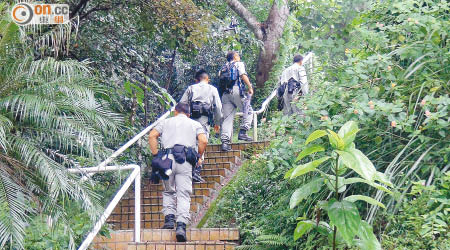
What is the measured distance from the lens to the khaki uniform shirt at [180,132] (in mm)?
8727

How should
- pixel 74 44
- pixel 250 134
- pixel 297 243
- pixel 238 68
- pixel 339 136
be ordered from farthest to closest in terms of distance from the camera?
pixel 250 134 < pixel 238 68 < pixel 74 44 < pixel 297 243 < pixel 339 136

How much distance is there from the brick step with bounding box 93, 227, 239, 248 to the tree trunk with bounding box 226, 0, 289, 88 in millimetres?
9090

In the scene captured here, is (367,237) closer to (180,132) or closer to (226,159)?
(180,132)

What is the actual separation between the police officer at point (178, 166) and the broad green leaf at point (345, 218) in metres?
3.96

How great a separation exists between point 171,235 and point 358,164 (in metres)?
A: 4.59

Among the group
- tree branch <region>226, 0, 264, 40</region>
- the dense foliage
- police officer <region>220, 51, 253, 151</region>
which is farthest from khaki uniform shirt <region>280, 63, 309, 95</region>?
tree branch <region>226, 0, 264, 40</region>

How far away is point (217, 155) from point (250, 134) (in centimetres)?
220

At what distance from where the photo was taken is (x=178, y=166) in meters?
8.55

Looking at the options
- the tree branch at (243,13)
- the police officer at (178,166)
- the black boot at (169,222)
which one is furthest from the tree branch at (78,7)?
the tree branch at (243,13)

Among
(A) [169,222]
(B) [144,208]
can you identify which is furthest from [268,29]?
(A) [169,222]

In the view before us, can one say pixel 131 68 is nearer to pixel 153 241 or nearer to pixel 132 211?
pixel 132 211

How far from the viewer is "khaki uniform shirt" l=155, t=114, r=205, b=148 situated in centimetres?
873

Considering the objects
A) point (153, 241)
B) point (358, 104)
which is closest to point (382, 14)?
point (358, 104)

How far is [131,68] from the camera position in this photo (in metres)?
12.2
